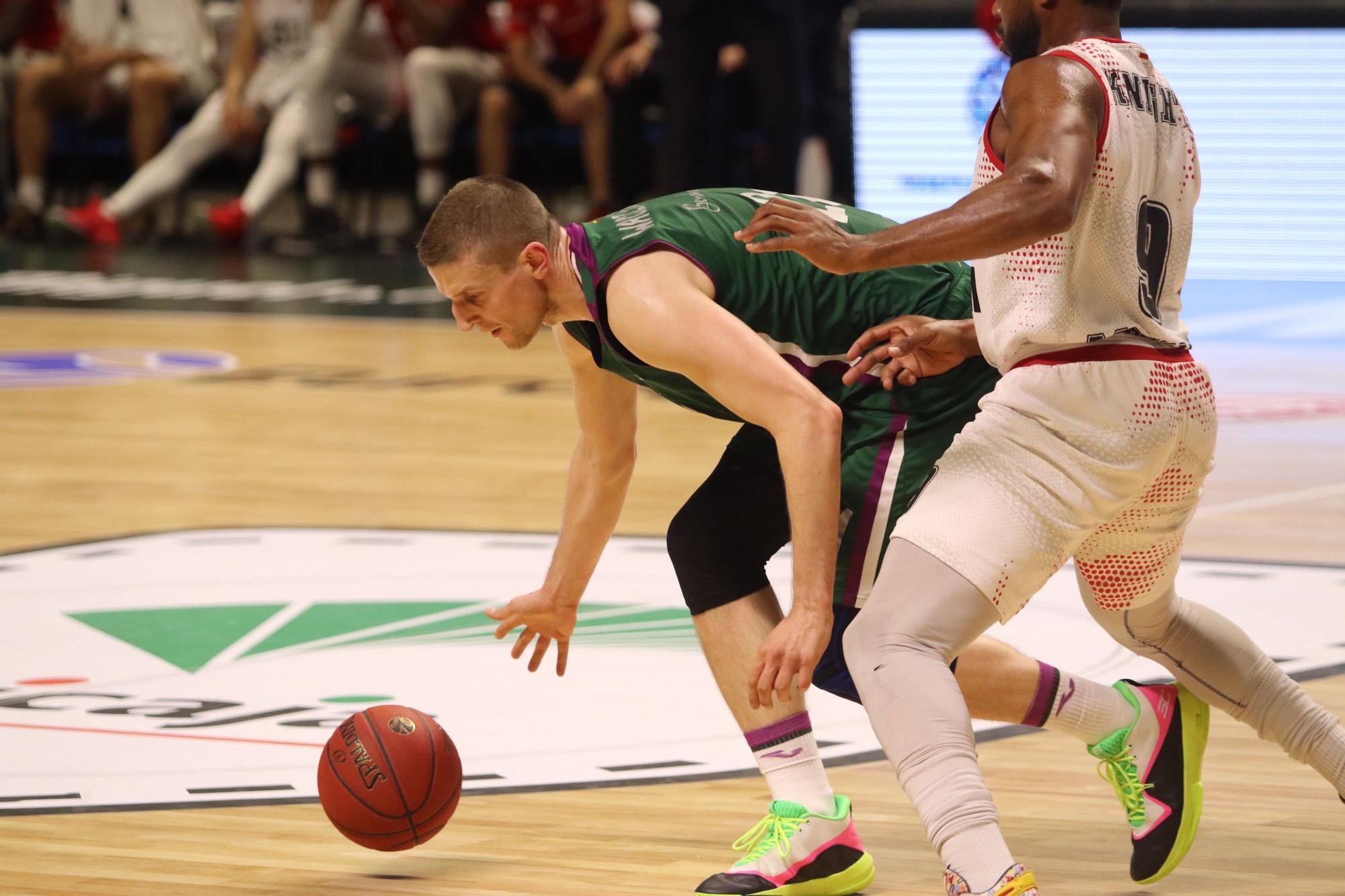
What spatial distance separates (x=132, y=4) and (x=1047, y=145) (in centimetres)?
1319

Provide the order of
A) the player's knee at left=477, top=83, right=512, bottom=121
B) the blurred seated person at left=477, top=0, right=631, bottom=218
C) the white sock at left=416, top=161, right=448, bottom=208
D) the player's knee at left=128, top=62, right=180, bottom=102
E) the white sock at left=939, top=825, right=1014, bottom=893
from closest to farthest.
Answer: the white sock at left=939, top=825, right=1014, bottom=893 → the blurred seated person at left=477, top=0, right=631, bottom=218 → the player's knee at left=477, top=83, right=512, bottom=121 → the white sock at left=416, top=161, right=448, bottom=208 → the player's knee at left=128, top=62, right=180, bottom=102

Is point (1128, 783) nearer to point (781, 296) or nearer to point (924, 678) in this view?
point (924, 678)

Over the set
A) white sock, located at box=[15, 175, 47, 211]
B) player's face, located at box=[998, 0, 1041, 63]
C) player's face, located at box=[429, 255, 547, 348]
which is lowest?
white sock, located at box=[15, 175, 47, 211]

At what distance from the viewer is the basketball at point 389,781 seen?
3.29 m

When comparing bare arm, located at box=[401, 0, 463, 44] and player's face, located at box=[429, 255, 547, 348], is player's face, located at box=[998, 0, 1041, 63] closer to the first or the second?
player's face, located at box=[429, 255, 547, 348]

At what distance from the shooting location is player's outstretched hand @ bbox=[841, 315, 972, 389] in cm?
324

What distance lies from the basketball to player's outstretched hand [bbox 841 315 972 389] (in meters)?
0.88

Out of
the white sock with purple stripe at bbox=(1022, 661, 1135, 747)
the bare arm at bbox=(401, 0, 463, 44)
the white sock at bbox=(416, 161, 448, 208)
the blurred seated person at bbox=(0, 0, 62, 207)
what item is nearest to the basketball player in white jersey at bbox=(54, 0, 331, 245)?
the bare arm at bbox=(401, 0, 463, 44)

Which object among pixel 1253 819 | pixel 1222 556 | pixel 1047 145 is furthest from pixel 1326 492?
pixel 1047 145

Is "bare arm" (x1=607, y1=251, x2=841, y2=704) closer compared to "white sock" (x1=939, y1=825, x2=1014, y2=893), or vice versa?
"white sock" (x1=939, y1=825, x2=1014, y2=893)

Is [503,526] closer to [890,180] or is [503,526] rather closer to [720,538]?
[720,538]

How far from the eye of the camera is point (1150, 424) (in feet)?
9.63

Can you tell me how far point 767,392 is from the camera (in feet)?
9.73

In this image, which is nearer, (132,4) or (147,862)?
(147,862)
